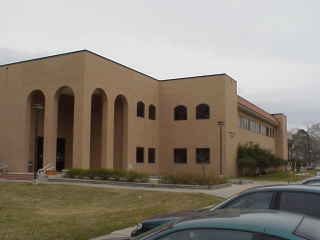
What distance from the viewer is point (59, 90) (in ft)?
98.9

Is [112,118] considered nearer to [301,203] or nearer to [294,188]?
[294,188]

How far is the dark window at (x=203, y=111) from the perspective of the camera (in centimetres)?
3634

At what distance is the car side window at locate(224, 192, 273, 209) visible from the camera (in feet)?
20.2

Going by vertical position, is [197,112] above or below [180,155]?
above

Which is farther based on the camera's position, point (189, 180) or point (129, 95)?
point (129, 95)

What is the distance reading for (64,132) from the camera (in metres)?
34.8

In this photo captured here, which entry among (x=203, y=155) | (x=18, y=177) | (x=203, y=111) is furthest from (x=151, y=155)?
(x=18, y=177)

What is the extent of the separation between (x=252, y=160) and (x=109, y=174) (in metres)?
16.5

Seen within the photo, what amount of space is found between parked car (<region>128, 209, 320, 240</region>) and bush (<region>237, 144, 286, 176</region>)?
3392 centimetres

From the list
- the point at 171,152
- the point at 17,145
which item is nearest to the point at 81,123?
the point at 17,145

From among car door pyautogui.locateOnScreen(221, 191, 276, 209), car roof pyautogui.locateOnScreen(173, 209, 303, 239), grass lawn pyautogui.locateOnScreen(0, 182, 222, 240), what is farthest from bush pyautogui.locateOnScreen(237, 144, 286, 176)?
car roof pyautogui.locateOnScreen(173, 209, 303, 239)

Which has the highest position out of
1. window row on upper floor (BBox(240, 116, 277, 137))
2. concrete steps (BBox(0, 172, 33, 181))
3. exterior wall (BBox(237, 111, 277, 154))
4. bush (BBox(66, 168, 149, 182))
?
window row on upper floor (BBox(240, 116, 277, 137))

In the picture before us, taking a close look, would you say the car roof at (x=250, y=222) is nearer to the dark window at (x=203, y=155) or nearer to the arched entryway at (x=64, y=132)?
the arched entryway at (x=64, y=132)

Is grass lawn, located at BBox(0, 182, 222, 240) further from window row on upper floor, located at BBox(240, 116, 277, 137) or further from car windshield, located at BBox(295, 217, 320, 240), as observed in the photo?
window row on upper floor, located at BBox(240, 116, 277, 137)
